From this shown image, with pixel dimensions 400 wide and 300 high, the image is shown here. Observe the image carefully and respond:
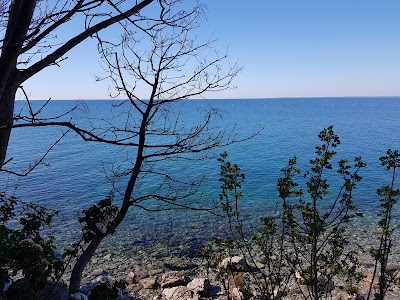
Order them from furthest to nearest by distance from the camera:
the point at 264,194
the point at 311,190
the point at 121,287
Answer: the point at 264,194 < the point at 311,190 < the point at 121,287

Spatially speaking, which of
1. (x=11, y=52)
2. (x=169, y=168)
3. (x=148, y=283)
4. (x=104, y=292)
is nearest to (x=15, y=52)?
(x=11, y=52)

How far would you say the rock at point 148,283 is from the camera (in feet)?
37.3

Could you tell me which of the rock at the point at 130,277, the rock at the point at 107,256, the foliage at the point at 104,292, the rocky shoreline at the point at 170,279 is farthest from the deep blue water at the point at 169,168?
the rock at the point at 130,277

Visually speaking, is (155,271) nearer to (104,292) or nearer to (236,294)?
(236,294)

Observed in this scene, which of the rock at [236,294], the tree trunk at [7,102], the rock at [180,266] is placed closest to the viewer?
the tree trunk at [7,102]

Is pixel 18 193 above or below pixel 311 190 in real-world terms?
below

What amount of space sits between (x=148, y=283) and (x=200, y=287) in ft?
7.25

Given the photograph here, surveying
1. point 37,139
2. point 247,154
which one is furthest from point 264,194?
point 37,139

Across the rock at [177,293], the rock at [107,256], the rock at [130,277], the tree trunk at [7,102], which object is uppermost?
the tree trunk at [7,102]

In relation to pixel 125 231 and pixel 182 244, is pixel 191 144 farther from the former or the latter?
pixel 125 231

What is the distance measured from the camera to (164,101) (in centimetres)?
495

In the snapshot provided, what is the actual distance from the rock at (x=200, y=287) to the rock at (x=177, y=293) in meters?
0.18

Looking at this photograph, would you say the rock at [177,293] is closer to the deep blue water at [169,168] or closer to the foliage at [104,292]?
the deep blue water at [169,168]

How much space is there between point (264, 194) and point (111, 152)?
2499cm
